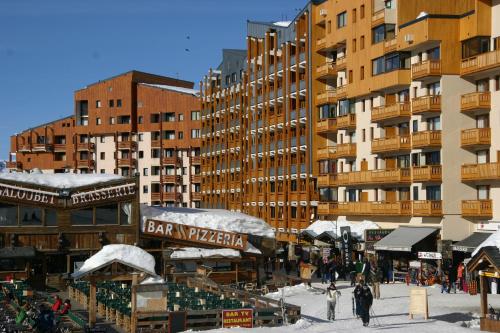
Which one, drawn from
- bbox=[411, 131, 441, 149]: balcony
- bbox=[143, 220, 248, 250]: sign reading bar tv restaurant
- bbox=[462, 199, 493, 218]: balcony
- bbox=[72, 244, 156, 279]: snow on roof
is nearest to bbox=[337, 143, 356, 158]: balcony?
bbox=[411, 131, 441, 149]: balcony

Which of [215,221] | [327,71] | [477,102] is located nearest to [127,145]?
[327,71]

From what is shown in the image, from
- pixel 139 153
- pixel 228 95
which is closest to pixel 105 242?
pixel 228 95

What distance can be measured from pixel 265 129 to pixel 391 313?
169 feet

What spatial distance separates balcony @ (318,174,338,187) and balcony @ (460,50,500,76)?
1848 centimetres

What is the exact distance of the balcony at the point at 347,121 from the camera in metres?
67.2

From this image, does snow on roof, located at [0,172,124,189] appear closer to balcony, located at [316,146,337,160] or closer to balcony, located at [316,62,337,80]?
balcony, located at [316,146,337,160]

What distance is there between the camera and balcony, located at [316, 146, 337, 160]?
70.6 metres

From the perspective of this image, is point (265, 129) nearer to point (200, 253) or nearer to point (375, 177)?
point (375, 177)

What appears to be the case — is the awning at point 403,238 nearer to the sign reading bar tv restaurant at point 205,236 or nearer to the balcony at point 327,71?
the sign reading bar tv restaurant at point 205,236

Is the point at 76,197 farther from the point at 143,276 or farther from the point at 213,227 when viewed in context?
the point at 143,276

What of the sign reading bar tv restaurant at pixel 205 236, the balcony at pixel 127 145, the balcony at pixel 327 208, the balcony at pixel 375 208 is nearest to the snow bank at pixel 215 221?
the sign reading bar tv restaurant at pixel 205 236

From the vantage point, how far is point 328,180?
70500 millimetres

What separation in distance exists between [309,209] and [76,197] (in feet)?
95.6

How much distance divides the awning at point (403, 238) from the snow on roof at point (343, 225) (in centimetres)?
360
